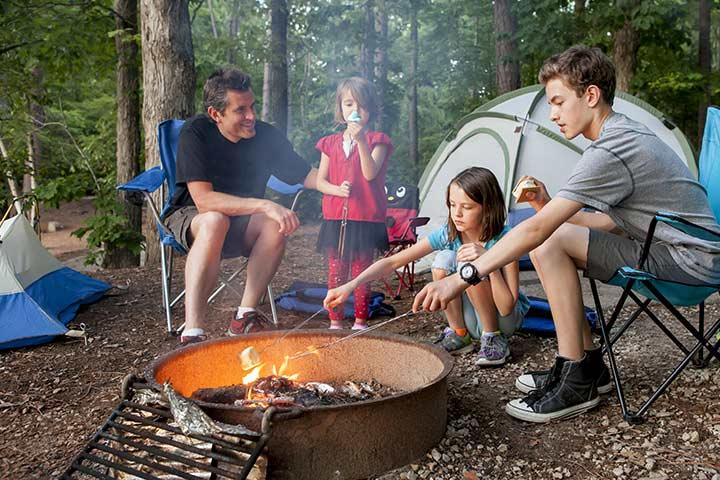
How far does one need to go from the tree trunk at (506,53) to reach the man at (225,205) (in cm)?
632

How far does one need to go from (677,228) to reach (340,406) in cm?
112

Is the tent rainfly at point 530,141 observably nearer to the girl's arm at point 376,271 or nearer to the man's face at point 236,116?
the man's face at point 236,116

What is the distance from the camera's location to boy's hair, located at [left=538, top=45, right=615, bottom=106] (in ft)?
6.56

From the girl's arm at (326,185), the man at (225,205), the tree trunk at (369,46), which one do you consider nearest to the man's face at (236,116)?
the man at (225,205)

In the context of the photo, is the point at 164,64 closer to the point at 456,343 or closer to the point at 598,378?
the point at 456,343

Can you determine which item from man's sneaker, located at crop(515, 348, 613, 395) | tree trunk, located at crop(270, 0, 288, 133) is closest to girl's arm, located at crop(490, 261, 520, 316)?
man's sneaker, located at crop(515, 348, 613, 395)

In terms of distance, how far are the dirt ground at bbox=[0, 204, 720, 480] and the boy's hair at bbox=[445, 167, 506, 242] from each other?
1.92ft

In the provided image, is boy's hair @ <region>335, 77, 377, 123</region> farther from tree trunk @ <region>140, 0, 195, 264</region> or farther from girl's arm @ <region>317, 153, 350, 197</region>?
tree trunk @ <region>140, 0, 195, 264</region>

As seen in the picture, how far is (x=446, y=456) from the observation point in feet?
6.34

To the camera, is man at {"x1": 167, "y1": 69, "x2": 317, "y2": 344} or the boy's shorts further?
man at {"x1": 167, "y1": 69, "x2": 317, "y2": 344}

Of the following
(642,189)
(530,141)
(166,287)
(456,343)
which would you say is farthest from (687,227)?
(530,141)

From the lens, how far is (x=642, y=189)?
2.01 meters

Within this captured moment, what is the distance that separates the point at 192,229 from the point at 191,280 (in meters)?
0.27

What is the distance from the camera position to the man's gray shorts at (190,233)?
10.1 feet
